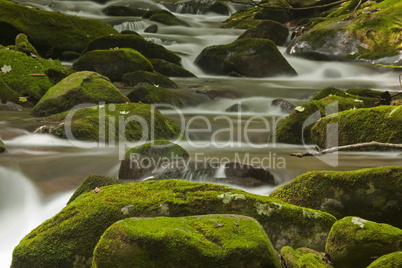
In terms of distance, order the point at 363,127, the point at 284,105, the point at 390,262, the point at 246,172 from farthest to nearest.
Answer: the point at 284,105 → the point at 363,127 → the point at 246,172 → the point at 390,262

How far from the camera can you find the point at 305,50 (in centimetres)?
1535

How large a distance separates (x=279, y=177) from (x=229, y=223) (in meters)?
2.58

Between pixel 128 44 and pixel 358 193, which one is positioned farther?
Result: pixel 128 44

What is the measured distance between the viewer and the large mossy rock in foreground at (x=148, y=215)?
3197 mm

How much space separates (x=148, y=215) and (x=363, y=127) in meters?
4.29

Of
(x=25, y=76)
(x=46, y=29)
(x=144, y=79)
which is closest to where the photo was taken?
(x=25, y=76)

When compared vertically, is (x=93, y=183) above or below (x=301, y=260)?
above

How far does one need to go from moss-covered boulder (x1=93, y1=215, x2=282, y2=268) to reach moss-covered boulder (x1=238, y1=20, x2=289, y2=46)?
14426 mm

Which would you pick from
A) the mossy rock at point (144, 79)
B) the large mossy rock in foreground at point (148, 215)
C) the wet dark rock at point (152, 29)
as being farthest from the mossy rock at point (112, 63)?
the large mossy rock in foreground at point (148, 215)

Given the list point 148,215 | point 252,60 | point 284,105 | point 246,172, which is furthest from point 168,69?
point 148,215

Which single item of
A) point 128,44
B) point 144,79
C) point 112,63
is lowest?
point 144,79

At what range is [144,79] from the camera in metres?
10.9

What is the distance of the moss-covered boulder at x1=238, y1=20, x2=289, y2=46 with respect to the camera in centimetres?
1650
